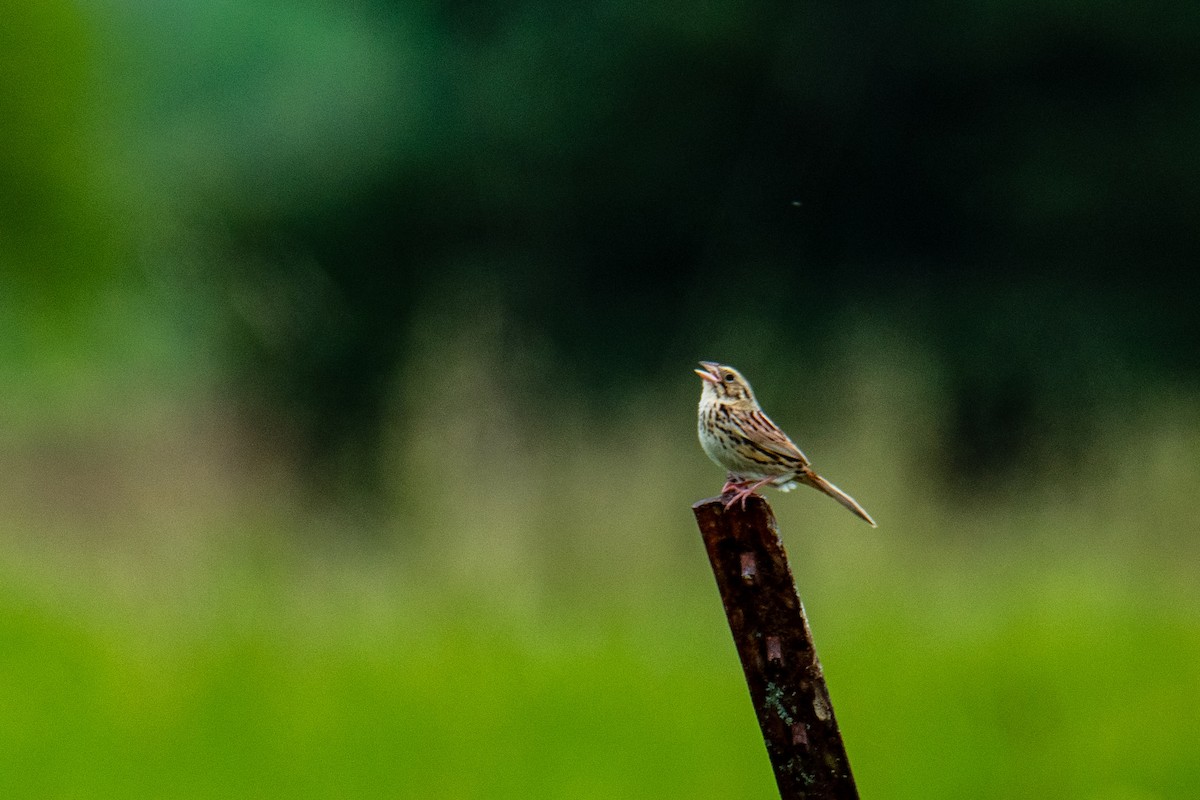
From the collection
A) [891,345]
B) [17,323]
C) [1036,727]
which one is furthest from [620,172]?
[1036,727]

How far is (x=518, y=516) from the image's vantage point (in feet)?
17.2

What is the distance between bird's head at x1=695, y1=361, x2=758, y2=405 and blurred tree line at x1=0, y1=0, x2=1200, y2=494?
754 cm

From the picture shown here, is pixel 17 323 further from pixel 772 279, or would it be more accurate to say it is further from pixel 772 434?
pixel 772 434

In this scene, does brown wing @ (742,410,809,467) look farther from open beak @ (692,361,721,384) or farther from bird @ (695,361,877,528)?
open beak @ (692,361,721,384)

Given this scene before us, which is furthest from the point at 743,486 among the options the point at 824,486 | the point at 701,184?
the point at 701,184

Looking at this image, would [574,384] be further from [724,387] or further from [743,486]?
[743,486]

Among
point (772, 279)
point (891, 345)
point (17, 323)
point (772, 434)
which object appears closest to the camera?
point (772, 434)

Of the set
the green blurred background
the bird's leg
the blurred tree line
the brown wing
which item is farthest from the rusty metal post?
the blurred tree line

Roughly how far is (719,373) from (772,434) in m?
0.46

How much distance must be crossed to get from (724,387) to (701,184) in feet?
31.1

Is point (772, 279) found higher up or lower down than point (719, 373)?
higher up

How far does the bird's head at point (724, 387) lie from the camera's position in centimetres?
385

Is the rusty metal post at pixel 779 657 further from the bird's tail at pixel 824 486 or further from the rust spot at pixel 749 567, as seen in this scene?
the bird's tail at pixel 824 486

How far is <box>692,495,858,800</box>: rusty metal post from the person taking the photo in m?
2.21
